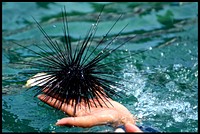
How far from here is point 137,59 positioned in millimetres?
7590

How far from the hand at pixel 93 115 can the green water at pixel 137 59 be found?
8cm

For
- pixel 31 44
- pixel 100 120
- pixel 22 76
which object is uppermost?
pixel 31 44

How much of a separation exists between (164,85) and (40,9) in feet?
13.7

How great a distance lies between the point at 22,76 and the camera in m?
6.89

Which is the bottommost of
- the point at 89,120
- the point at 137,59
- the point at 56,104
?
the point at 89,120

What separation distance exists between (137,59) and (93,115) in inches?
123

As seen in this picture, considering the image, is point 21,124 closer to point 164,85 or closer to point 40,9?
point 164,85

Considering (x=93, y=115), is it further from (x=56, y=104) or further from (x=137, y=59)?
(x=137, y=59)

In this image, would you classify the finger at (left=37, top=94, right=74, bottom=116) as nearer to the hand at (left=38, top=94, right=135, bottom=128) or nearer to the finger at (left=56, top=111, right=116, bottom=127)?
the hand at (left=38, top=94, right=135, bottom=128)

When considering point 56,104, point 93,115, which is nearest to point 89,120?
point 93,115

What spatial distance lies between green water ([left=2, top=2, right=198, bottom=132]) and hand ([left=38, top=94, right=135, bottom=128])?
0.27ft

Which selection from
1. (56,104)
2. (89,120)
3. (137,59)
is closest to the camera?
(89,120)

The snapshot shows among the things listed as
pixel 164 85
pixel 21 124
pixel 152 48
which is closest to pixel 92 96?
pixel 21 124

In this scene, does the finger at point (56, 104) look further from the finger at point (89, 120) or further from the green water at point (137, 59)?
the finger at point (89, 120)
